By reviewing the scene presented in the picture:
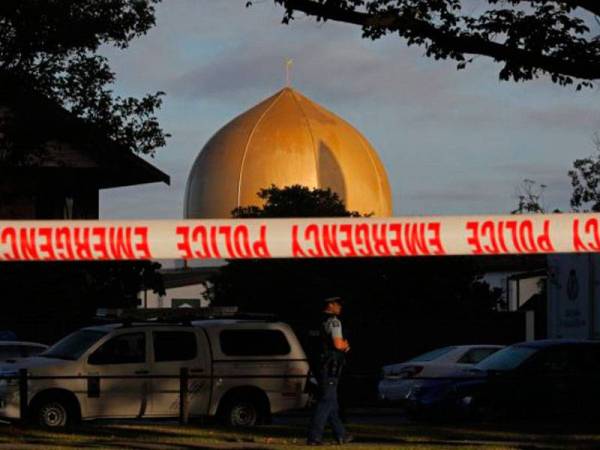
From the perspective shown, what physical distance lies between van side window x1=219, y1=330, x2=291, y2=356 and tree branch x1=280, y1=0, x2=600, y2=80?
207 inches

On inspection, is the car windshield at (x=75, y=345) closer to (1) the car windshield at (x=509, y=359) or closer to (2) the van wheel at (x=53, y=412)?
(2) the van wheel at (x=53, y=412)

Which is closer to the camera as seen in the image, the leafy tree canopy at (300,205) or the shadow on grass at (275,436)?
the shadow on grass at (275,436)

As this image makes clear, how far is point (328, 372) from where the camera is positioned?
18.0 m

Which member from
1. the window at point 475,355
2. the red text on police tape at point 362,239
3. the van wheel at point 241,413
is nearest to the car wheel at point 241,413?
the van wheel at point 241,413

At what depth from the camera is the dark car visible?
24.8 m

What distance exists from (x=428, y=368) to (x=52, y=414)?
936 cm

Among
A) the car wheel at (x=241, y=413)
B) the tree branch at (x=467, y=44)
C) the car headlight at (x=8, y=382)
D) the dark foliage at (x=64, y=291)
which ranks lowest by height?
the car wheel at (x=241, y=413)

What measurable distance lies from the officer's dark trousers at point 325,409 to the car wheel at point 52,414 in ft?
21.8

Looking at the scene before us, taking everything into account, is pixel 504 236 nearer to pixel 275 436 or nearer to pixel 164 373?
pixel 275 436

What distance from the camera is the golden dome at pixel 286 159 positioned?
340ft

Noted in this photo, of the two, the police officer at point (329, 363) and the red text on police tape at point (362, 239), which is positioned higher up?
the red text on police tape at point (362, 239)

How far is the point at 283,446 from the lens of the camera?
17.9 metres

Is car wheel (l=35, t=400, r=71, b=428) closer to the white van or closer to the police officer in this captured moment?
the white van

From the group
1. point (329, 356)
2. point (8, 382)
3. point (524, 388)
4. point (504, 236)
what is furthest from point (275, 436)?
point (504, 236)
